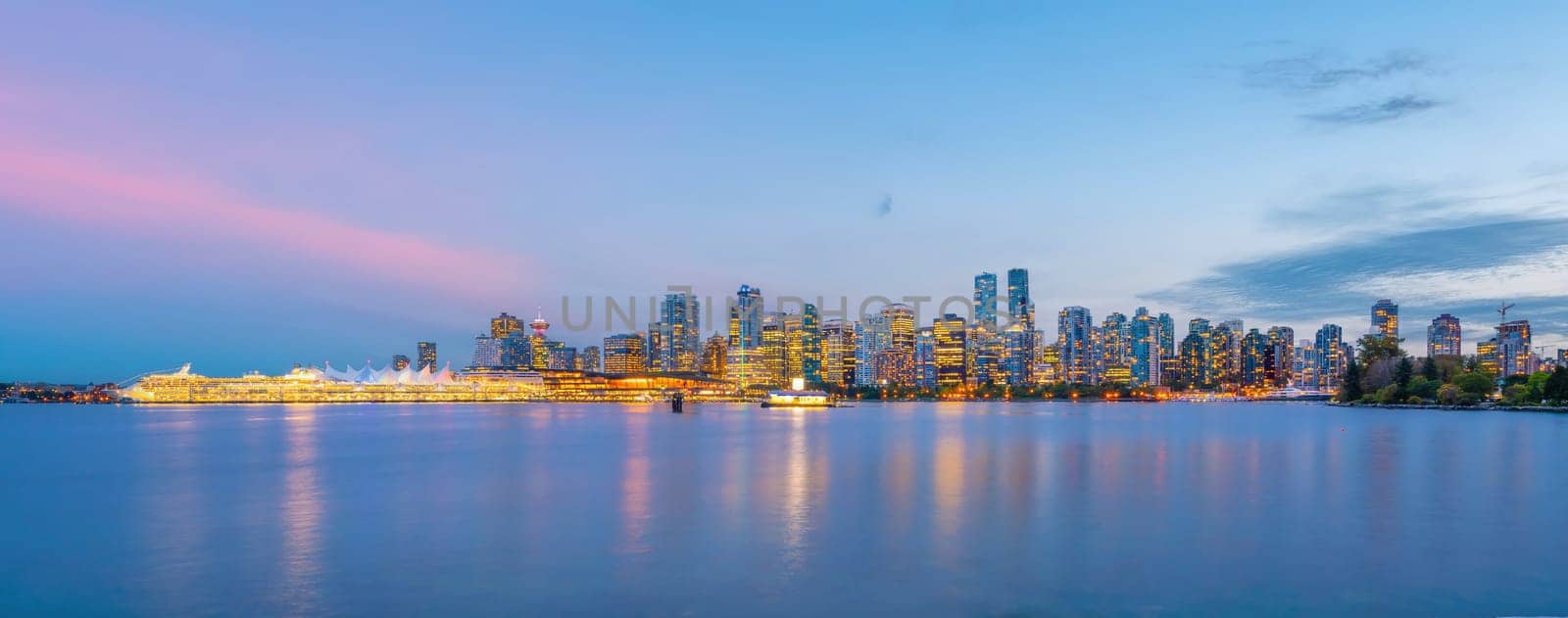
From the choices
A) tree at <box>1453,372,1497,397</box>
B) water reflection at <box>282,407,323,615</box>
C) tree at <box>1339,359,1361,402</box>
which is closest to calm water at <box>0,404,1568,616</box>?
water reflection at <box>282,407,323,615</box>

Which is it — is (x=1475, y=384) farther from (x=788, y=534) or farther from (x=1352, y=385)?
(x=788, y=534)

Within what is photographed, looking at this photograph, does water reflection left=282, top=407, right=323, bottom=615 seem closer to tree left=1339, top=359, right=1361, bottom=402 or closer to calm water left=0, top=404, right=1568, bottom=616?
calm water left=0, top=404, right=1568, bottom=616

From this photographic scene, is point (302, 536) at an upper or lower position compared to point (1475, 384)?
upper

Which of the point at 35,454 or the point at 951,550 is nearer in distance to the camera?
the point at 951,550

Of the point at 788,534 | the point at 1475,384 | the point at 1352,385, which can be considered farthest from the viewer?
the point at 1352,385

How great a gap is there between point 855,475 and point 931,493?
7.03m

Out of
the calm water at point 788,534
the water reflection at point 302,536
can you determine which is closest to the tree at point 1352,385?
the calm water at point 788,534

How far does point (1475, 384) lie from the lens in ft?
407

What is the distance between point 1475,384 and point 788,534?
441ft

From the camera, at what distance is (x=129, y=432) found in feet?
244

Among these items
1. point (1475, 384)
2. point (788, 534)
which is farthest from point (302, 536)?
point (1475, 384)

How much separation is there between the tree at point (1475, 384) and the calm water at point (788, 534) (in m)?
92.9

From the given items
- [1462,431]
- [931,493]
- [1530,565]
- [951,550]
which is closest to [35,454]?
[931,493]

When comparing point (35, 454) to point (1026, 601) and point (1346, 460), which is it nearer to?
point (1026, 601)
